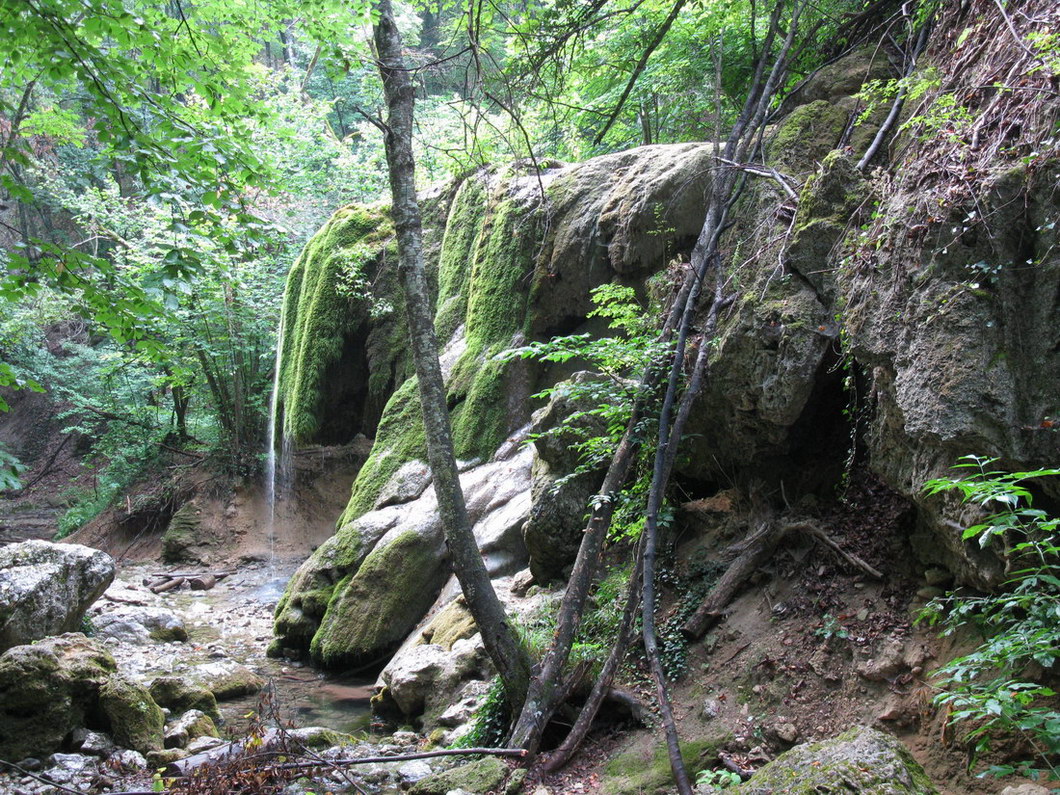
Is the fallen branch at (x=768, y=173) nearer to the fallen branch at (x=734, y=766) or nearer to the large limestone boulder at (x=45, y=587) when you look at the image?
the fallen branch at (x=734, y=766)

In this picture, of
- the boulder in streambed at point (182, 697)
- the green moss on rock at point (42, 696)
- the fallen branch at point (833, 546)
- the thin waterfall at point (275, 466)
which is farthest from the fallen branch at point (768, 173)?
the thin waterfall at point (275, 466)

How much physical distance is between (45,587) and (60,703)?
8.60 feet

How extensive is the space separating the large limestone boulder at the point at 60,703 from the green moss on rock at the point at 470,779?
2.76 metres

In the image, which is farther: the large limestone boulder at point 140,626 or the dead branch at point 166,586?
the dead branch at point 166,586

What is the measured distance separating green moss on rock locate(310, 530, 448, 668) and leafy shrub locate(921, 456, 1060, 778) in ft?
18.9

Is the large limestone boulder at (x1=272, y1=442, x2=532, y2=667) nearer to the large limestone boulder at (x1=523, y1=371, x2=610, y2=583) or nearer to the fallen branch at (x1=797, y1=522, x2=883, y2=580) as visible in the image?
the large limestone boulder at (x1=523, y1=371, x2=610, y2=583)

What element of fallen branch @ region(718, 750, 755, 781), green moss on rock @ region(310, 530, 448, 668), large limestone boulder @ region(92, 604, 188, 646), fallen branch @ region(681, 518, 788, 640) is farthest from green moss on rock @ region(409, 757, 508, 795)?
large limestone boulder @ region(92, 604, 188, 646)

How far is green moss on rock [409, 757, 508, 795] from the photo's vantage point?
3824 millimetres

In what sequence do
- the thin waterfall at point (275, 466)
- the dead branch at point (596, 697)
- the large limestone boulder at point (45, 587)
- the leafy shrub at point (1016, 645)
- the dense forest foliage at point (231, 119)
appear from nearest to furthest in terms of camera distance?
the leafy shrub at point (1016, 645)
the dense forest foliage at point (231, 119)
the dead branch at point (596, 697)
the large limestone boulder at point (45, 587)
the thin waterfall at point (275, 466)

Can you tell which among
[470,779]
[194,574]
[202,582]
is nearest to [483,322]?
[470,779]

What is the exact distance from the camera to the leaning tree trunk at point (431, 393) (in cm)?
462

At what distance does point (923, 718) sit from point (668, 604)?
2.15 meters

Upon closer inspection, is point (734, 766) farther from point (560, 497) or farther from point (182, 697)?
point (182, 697)

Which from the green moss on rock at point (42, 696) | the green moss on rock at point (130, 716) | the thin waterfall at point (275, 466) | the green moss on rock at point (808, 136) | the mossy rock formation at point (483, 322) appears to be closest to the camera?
the green moss on rock at point (42, 696)
